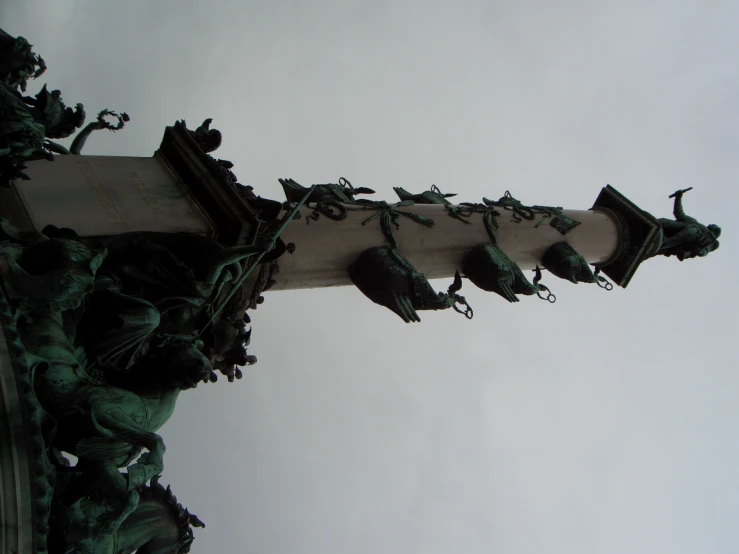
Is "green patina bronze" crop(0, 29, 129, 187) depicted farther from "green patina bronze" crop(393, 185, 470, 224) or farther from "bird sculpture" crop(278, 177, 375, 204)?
"green patina bronze" crop(393, 185, 470, 224)

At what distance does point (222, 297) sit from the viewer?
9.78m

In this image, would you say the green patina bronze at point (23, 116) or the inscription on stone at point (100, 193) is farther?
the inscription on stone at point (100, 193)

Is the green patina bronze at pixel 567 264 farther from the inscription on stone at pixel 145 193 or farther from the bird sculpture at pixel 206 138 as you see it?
the inscription on stone at pixel 145 193

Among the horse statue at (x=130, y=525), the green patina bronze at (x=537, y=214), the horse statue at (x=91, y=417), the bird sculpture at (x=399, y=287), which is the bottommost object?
the horse statue at (x=130, y=525)

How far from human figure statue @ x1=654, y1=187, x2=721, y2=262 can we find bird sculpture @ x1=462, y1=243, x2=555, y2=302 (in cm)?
582

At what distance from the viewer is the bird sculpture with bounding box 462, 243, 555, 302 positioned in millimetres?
13664

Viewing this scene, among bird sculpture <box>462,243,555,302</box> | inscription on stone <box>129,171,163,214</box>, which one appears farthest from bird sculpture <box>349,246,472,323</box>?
inscription on stone <box>129,171,163,214</box>

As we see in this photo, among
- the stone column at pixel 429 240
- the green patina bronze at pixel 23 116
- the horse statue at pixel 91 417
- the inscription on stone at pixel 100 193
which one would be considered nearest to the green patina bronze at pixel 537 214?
the stone column at pixel 429 240

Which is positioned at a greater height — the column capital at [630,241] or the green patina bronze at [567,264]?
the column capital at [630,241]

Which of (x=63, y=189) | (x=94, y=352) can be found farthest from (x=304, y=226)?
(x=94, y=352)

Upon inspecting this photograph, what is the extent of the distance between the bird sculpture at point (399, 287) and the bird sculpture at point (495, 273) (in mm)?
1633

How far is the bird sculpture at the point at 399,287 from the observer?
11977mm

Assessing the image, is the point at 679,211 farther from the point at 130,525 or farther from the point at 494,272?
the point at 130,525

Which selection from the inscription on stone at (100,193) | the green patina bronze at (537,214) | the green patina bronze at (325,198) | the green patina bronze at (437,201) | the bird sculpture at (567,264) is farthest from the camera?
the green patina bronze at (537,214)
